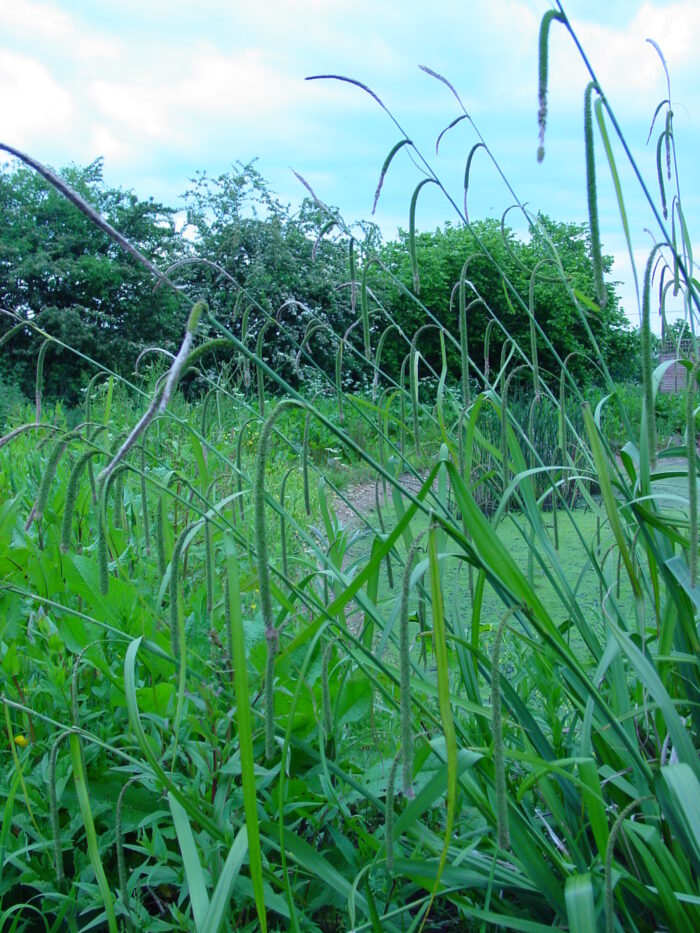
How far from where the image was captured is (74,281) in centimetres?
797

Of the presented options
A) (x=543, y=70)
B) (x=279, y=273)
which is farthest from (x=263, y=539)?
(x=279, y=273)

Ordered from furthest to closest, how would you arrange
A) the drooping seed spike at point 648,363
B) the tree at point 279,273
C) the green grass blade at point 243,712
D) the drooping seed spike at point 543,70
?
the tree at point 279,273
the drooping seed spike at point 648,363
the drooping seed spike at point 543,70
the green grass blade at point 243,712

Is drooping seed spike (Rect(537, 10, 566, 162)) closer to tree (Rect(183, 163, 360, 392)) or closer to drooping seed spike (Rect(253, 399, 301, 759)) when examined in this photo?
drooping seed spike (Rect(253, 399, 301, 759))

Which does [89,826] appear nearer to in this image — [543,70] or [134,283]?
[543,70]

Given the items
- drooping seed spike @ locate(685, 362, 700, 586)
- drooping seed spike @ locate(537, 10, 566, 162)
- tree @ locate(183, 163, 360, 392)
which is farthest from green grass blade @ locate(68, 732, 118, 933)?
tree @ locate(183, 163, 360, 392)

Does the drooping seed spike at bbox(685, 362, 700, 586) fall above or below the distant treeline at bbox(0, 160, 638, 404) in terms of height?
below

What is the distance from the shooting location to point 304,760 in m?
1.29

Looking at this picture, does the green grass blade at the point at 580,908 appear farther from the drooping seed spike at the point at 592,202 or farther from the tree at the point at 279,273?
the tree at the point at 279,273

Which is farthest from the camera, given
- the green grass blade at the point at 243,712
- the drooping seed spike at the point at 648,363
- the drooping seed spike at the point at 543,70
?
the drooping seed spike at the point at 648,363

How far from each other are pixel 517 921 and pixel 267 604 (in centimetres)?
61

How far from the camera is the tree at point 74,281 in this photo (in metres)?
7.81

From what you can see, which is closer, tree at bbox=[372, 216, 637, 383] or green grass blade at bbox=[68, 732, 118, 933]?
green grass blade at bbox=[68, 732, 118, 933]

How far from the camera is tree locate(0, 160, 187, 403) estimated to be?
781 cm

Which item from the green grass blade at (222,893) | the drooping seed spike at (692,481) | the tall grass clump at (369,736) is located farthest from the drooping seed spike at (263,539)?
the drooping seed spike at (692,481)
